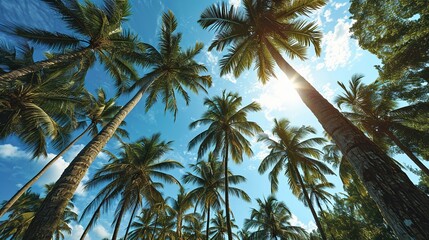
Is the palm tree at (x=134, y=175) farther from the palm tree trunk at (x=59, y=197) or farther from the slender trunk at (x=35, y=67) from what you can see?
the palm tree trunk at (x=59, y=197)

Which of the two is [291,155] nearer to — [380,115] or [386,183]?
[380,115]

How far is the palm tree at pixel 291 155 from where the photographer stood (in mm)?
14320

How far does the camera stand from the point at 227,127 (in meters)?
14.5

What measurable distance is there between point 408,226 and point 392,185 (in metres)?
0.35

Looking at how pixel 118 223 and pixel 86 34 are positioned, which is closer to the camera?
pixel 86 34

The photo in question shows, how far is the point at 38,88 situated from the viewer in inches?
340

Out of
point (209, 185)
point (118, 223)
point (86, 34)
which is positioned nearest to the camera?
point (86, 34)

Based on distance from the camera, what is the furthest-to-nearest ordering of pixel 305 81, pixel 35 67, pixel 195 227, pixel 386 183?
pixel 195 227 < pixel 35 67 < pixel 305 81 < pixel 386 183

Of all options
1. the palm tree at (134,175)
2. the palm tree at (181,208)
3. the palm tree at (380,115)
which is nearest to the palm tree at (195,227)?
the palm tree at (181,208)

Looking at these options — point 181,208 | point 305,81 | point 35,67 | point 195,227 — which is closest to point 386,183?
point 305,81

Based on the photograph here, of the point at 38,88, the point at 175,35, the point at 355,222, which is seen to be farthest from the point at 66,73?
the point at 355,222

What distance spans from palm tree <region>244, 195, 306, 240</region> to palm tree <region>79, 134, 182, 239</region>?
1062cm

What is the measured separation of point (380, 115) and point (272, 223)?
1364 cm

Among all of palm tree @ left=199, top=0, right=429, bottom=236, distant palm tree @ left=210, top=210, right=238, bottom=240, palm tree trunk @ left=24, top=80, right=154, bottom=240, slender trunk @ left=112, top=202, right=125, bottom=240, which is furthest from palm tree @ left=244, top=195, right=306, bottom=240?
palm tree trunk @ left=24, top=80, right=154, bottom=240
